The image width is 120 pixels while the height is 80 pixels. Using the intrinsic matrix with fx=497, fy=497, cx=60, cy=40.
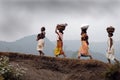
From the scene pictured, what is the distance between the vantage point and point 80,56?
83.1 ft

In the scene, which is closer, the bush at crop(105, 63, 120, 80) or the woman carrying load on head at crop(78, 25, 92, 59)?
the bush at crop(105, 63, 120, 80)

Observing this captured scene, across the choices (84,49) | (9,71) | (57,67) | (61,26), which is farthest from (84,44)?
(9,71)

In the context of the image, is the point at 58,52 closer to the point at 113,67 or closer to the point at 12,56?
the point at 12,56

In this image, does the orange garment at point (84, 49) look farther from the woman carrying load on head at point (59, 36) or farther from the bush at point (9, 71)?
the bush at point (9, 71)

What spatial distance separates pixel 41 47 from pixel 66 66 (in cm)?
411

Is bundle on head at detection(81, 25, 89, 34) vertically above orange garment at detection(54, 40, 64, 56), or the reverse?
bundle on head at detection(81, 25, 89, 34)

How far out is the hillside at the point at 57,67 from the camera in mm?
22141

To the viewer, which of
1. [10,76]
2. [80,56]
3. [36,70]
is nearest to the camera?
[10,76]

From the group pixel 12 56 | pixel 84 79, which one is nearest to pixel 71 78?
pixel 84 79

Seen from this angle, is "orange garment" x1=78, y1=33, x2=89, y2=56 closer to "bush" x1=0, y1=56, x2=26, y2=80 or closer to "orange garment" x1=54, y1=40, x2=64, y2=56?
"orange garment" x1=54, y1=40, x2=64, y2=56

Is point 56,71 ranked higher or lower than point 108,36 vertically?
lower

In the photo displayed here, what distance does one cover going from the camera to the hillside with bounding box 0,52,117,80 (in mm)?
22141

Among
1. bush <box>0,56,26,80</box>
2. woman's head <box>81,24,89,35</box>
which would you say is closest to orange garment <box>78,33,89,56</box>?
woman's head <box>81,24,89,35</box>

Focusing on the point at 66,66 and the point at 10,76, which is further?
the point at 66,66
